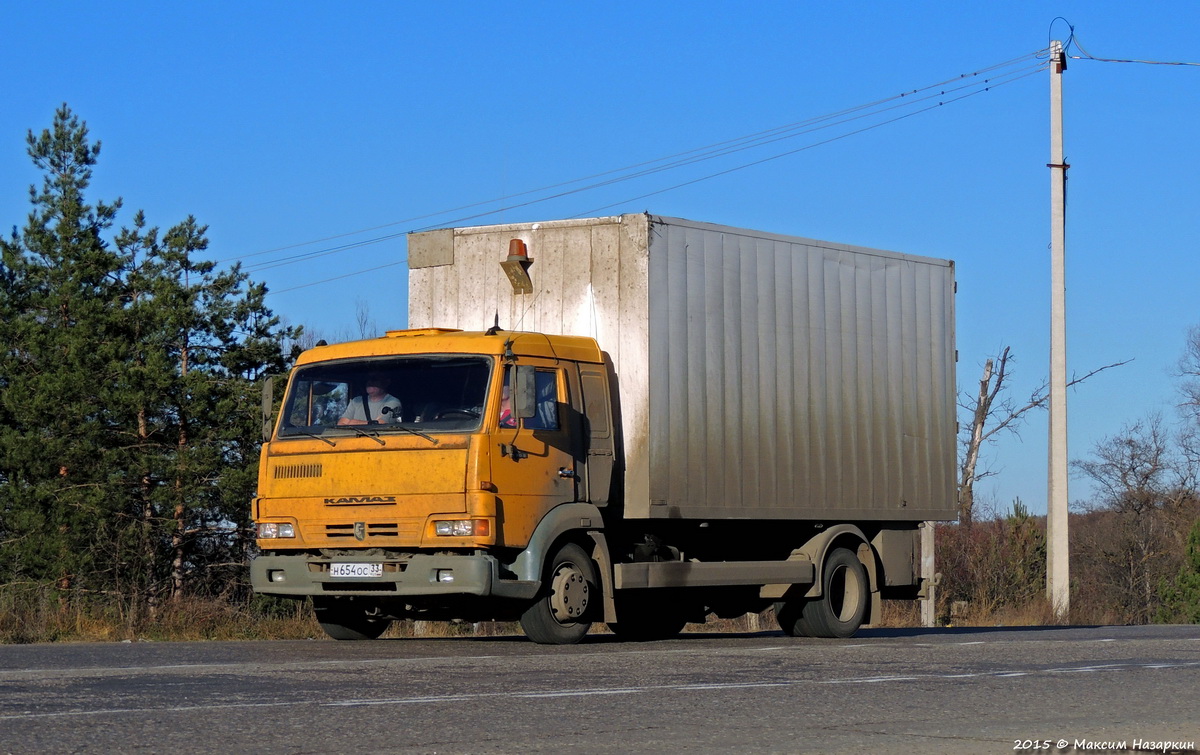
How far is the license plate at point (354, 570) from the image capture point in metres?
12.6

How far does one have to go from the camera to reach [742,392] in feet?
48.3

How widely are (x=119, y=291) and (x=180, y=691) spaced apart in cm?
3008

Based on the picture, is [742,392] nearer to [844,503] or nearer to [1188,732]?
[844,503]

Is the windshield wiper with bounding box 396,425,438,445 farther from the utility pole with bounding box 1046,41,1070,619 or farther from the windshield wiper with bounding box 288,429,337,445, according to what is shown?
the utility pole with bounding box 1046,41,1070,619

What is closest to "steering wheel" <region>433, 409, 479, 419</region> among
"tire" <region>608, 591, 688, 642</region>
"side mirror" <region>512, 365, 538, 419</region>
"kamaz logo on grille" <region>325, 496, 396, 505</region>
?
"side mirror" <region>512, 365, 538, 419</region>

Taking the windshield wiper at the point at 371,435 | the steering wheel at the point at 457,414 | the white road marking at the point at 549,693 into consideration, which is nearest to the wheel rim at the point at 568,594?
the steering wheel at the point at 457,414

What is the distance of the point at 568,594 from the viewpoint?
13.0 m

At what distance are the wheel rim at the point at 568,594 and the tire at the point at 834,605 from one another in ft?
10.0

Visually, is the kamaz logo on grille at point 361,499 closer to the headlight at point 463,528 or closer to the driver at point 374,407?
the headlight at point 463,528

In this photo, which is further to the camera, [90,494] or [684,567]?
[90,494]

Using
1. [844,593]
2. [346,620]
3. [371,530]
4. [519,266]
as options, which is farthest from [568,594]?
[844,593]

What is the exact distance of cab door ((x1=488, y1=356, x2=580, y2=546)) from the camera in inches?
497

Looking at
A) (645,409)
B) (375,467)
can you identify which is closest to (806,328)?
(645,409)

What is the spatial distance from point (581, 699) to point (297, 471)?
18.7ft
